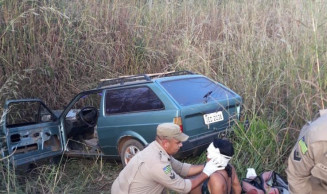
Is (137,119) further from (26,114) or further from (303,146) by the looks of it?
(303,146)

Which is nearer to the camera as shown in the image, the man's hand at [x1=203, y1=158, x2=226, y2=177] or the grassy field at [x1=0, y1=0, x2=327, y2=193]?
the man's hand at [x1=203, y1=158, x2=226, y2=177]

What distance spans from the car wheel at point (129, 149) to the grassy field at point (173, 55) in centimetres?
34

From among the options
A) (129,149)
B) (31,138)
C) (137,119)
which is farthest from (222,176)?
(31,138)

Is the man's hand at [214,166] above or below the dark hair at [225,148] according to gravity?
below

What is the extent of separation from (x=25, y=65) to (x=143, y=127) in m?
3.32

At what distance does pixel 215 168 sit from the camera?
10.7ft

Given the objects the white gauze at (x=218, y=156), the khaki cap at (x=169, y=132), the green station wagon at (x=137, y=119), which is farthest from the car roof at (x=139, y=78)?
the white gauze at (x=218, y=156)

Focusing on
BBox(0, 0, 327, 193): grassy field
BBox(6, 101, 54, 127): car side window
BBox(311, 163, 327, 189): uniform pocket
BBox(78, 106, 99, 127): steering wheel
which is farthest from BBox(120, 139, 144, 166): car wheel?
BBox(311, 163, 327, 189): uniform pocket

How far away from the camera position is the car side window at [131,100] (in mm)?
5129

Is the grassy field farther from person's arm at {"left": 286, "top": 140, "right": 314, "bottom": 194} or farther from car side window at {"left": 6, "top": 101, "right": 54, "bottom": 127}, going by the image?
person's arm at {"left": 286, "top": 140, "right": 314, "bottom": 194}

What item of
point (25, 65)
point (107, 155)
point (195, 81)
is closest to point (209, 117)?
point (195, 81)

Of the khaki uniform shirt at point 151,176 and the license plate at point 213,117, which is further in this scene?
the license plate at point 213,117

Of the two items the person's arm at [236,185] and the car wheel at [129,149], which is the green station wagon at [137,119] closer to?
the car wheel at [129,149]

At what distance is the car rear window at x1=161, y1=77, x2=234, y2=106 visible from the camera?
16.5 feet
